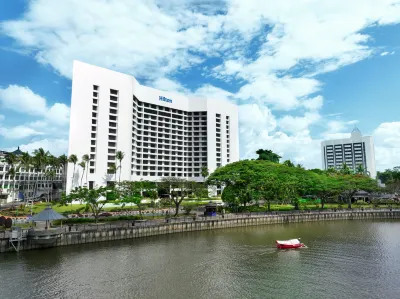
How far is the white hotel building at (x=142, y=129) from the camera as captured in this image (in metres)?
127

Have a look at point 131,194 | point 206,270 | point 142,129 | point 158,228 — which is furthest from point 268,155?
point 206,270

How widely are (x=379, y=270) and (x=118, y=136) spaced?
379 ft

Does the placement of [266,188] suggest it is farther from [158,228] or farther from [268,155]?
[268,155]

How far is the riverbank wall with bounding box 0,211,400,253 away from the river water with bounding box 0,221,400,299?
7.19 ft

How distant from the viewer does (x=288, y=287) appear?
33156 mm

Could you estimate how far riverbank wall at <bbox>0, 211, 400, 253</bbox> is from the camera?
5031 cm

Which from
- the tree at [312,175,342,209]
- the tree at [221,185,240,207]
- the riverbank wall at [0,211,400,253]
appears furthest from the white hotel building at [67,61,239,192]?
the tree at [312,175,342,209]

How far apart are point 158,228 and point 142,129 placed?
323ft

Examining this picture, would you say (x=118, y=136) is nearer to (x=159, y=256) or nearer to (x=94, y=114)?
(x=94, y=114)

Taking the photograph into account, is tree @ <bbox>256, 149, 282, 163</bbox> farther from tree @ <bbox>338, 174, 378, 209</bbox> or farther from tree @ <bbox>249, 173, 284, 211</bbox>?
tree @ <bbox>249, 173, 284, 211</bbox>

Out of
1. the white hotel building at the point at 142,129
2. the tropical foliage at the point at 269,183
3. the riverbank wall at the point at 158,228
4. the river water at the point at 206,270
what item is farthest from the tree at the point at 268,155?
the river water at the point at 206,270

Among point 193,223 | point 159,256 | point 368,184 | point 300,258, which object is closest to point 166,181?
point 193,223

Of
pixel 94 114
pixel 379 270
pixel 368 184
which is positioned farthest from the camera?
pixel 94 114

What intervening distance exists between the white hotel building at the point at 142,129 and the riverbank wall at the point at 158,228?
68404 millimetres
